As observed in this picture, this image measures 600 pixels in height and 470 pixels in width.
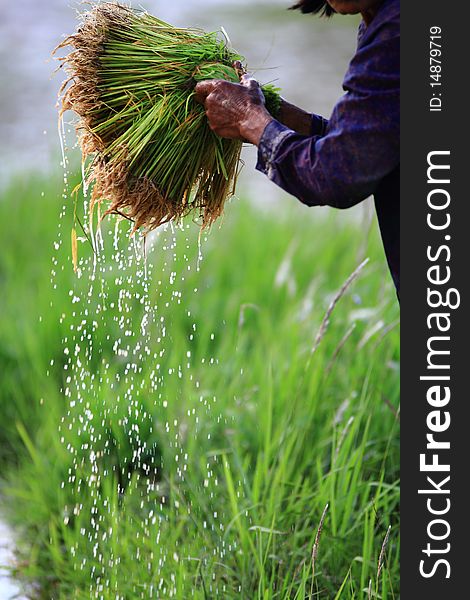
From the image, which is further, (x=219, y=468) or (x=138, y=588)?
(x=219, y=468)

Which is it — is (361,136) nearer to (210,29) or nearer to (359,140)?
(359,140)

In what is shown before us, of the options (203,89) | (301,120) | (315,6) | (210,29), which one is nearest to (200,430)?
(301,120)

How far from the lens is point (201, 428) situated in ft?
11.2

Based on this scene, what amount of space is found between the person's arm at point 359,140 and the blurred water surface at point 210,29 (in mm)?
4303

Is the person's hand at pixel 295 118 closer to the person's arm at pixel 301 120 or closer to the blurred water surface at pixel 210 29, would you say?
the person's arm at pixel 301 120

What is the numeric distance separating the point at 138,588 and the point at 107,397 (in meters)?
0.84

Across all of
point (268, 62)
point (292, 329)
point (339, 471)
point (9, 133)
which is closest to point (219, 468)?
point (339, 471)

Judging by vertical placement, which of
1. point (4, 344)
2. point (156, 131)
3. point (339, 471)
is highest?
point (156, 131)

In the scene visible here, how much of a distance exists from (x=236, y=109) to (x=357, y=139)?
34 centimetres

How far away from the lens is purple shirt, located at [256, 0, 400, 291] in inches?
78.7

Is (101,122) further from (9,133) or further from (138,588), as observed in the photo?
(9,133)

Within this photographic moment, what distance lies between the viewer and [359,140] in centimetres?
199

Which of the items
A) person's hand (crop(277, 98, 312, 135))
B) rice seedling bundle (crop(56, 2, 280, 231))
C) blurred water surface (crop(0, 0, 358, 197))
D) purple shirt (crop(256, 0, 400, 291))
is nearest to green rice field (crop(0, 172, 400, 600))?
rice seedling bundle (crop(56, 2, 280, 231))

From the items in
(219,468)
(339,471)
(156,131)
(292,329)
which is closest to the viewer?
(156,131)
